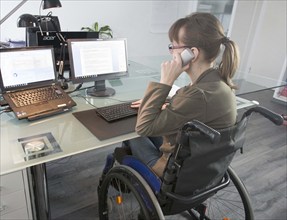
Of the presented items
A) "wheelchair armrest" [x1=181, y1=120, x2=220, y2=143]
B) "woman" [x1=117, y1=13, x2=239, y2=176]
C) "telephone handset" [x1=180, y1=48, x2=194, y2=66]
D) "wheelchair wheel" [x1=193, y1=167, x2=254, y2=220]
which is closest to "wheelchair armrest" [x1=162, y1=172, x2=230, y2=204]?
"woman" [x1=117, y1=13, x2=239, y2=176]

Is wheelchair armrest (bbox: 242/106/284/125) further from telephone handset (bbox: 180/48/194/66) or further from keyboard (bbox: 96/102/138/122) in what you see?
keyboard (bbox: 96/102/138/122)

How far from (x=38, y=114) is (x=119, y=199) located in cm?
71

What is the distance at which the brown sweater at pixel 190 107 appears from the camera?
0.94 m

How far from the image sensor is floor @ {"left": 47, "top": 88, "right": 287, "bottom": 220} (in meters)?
1.69

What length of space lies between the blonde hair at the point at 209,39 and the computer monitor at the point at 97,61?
68 cm

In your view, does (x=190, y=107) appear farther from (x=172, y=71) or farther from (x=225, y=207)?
(x=225, y=207)

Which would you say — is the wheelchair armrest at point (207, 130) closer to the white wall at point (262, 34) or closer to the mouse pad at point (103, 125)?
the mouse pad at point (103, 125)

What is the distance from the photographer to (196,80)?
105 cm

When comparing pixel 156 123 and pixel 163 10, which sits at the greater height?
pixel 163 10

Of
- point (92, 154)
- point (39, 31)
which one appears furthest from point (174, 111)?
point (92, 154)

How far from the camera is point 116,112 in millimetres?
1398

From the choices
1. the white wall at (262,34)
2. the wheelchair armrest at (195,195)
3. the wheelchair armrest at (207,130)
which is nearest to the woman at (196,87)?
the wheelchair armrest at (207,130)

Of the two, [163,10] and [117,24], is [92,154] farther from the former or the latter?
[163,10]

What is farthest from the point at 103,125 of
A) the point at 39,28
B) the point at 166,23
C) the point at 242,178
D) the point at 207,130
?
the point at 166,23
